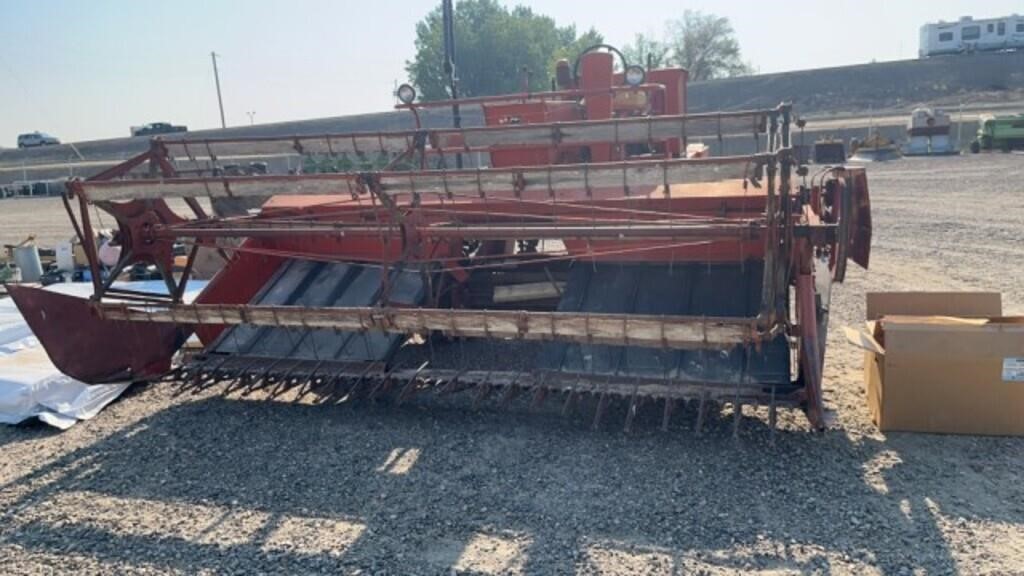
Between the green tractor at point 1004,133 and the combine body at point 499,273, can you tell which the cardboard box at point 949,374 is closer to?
the combine body at point 499,273

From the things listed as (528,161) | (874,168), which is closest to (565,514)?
(528,161)

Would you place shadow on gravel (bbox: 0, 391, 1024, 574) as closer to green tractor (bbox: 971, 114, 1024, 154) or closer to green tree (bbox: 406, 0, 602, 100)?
green tractor (bbox: 971, 114, 1024, 154)

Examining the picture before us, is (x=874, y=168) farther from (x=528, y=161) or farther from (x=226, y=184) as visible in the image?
(x=226, y=184)

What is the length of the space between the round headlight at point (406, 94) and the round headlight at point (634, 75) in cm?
179

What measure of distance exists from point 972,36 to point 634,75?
159 ft

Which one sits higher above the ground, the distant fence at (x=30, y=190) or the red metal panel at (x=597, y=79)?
the red metal panel at (x=597, y=79)

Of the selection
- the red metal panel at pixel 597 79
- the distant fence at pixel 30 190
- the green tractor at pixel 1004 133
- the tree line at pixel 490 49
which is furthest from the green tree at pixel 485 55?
the red metal panel at pixel 597 79

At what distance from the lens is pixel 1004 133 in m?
22.8

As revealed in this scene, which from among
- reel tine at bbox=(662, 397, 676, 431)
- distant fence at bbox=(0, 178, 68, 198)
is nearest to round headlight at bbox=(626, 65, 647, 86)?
reel tine at bbox=(662, 397, 676, 431)

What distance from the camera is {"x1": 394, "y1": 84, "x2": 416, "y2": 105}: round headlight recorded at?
6.39 meters

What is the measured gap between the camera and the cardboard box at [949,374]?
12.7 ft

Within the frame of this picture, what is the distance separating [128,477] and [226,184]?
67.9 inches

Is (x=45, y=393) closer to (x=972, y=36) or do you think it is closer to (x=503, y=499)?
(x=503, y=499)

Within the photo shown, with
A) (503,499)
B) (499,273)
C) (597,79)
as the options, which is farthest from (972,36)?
(503,499)
